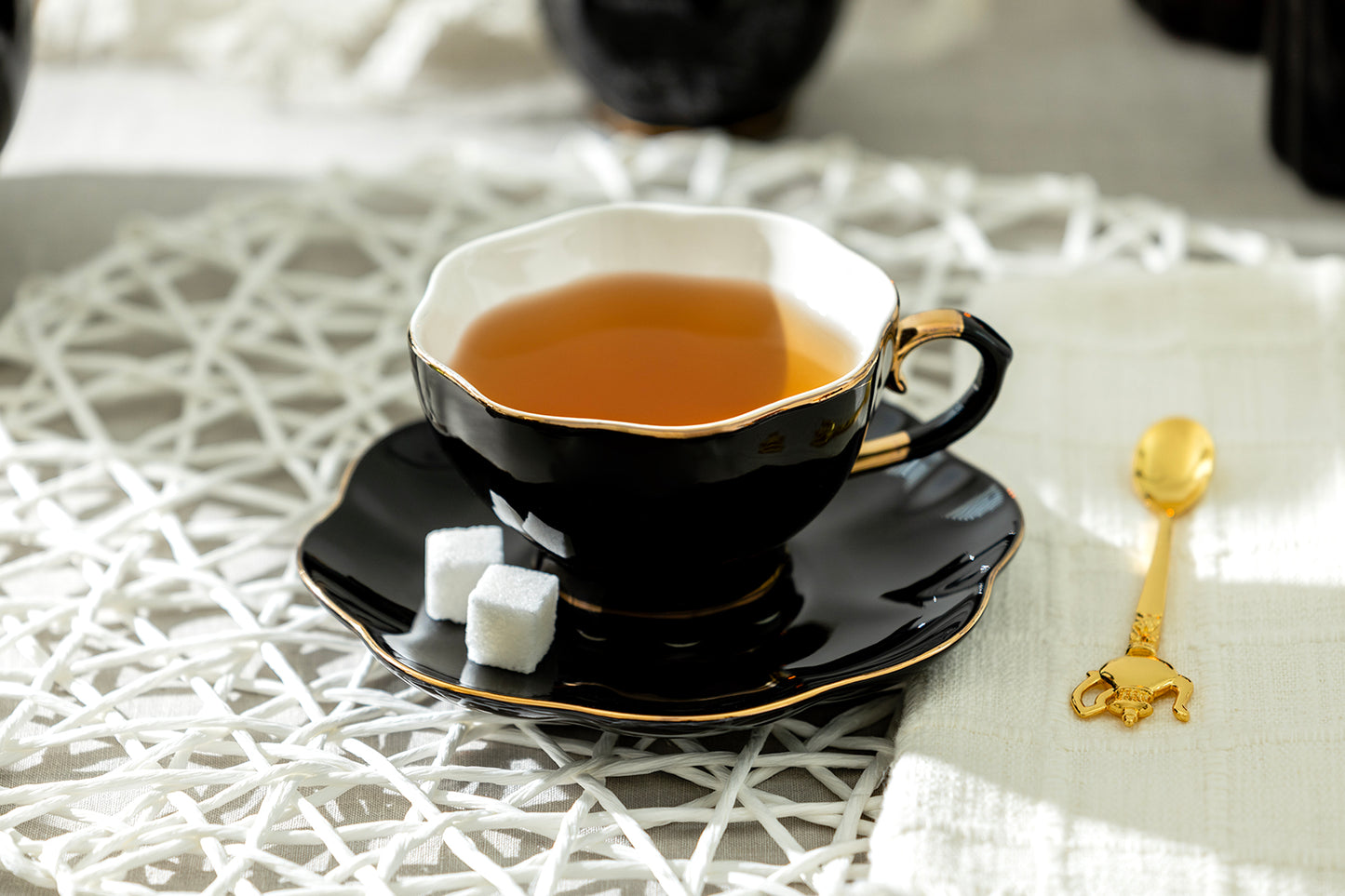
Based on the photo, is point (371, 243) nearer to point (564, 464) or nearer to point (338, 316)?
point (338, 316)

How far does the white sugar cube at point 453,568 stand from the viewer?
535 mm

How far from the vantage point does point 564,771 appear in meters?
0.50

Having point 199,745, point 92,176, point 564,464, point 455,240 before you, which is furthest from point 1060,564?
point 92,176

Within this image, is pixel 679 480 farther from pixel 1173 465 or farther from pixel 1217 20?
pixel 1217 20

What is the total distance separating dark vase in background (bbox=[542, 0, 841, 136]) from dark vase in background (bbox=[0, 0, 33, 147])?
18.5 inches

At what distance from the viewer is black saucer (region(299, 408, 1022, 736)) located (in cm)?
49

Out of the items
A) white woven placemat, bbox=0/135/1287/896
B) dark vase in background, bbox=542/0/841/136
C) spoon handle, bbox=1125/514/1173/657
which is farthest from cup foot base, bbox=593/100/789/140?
spoon handle, bbox=1125/514/1173/657

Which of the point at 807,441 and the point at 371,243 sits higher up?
the point at 807,441

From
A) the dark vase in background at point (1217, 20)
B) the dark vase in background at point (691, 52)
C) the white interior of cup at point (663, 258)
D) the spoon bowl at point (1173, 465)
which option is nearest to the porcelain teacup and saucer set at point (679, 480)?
the white interior of cup at point (663, 258)

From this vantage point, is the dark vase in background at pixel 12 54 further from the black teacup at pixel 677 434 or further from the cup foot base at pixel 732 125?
the cup foot base at pixel 732 125

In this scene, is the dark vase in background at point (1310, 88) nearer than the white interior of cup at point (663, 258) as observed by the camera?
No

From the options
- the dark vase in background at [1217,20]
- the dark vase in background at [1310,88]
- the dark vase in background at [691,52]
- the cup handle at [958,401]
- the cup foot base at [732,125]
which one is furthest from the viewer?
the dark vase in background at [1217,20]

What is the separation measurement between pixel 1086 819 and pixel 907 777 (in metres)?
0.07

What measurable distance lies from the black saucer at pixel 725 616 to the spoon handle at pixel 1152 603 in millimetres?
65
